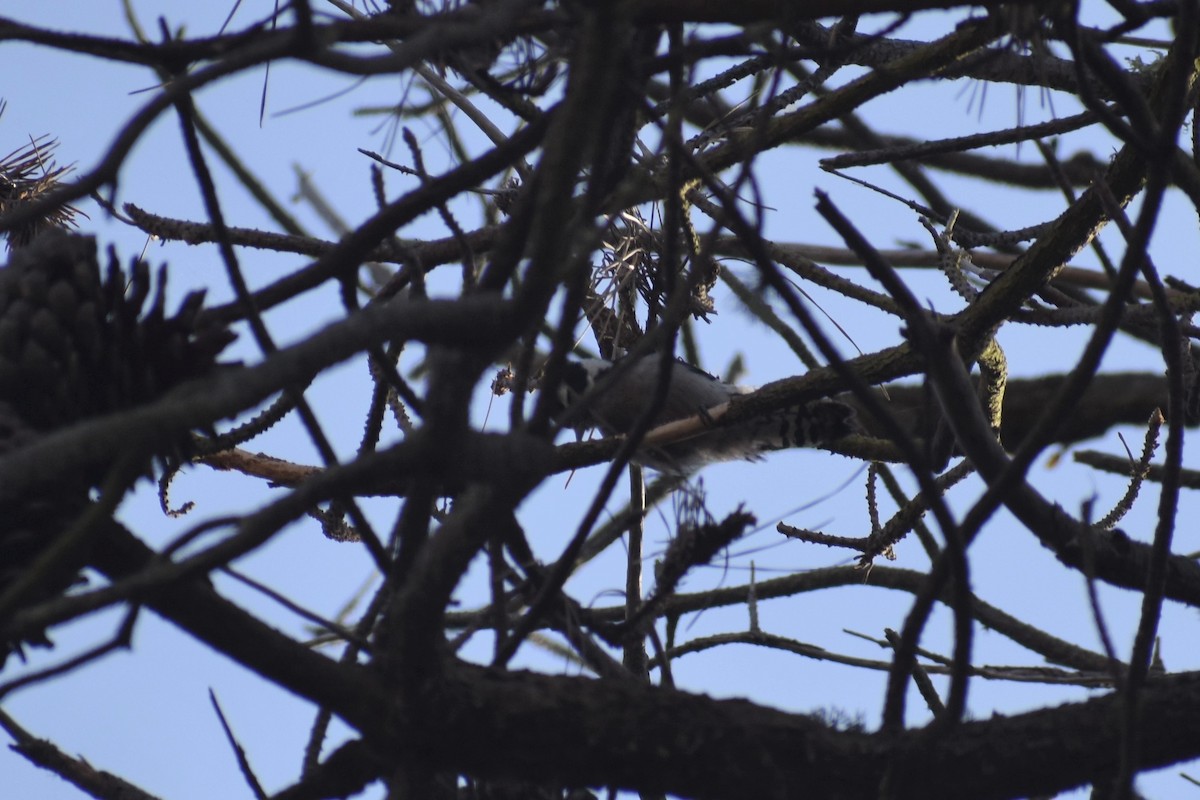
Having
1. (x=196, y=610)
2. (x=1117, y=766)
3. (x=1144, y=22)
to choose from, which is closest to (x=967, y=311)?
(x=1144, y=22)

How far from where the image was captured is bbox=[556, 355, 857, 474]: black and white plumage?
349cm

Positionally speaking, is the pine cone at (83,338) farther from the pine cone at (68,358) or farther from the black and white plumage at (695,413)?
the black and white plumage at (695,413)

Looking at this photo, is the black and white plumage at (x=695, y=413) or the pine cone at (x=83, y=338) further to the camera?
the black and white plumage at (x=695, y=413)

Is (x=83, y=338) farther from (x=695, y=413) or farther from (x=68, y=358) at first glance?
(x=695, y=413)

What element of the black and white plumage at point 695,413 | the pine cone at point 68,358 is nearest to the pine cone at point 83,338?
the pine cone at point 68,358

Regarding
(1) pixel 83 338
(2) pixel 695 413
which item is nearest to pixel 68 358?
(1) pixel 83 338

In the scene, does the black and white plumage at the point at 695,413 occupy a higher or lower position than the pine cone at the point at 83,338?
higher

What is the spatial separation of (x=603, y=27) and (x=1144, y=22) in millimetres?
1136

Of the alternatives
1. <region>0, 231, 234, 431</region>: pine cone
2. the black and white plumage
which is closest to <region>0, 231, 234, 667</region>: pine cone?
<region>0, 231, 234, 431</region>: pine cone

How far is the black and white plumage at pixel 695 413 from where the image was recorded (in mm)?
3494

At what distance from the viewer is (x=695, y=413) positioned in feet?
10.8

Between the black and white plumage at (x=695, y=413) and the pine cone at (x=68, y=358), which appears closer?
the pine cone at (x=68, y=358)

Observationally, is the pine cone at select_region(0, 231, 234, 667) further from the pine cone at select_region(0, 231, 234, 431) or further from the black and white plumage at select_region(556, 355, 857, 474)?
the black and white plumage at select_region(556, 355, 857, 474)

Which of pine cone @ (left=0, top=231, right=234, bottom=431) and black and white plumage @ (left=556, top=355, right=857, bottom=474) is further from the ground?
black and white plumage @ (left=556, top=355, right=857, bottom=474)
